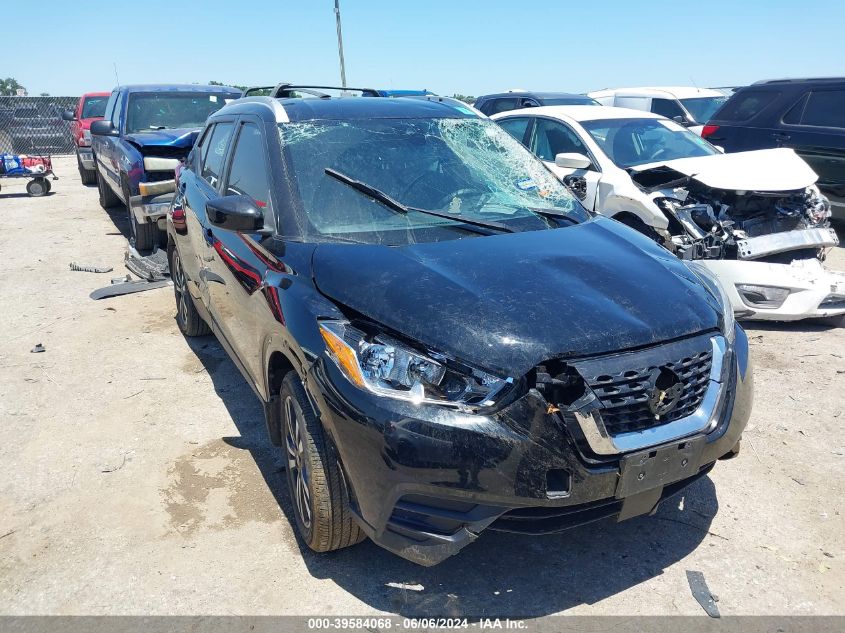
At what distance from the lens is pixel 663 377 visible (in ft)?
8.06

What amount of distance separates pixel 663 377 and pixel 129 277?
656 centimetres

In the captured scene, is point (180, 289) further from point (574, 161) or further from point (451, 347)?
point (451, 347)

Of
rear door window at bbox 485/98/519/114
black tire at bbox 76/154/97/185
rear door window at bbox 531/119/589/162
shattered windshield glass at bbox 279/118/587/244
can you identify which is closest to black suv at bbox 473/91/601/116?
rear door window at bbox 485/98/519/114

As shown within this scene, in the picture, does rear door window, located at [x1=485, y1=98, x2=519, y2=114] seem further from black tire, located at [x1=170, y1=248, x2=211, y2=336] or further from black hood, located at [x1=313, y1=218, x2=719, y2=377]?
black hood, located at [x1=313, y1=218, x2=719, y2=377]

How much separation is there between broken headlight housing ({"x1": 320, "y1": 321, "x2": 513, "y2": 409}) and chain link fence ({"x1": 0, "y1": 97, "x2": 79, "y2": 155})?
858 inches

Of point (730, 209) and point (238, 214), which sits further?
point (730, 209)

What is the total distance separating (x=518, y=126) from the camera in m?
8.00

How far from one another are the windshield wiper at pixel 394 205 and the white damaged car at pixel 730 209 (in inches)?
100.0

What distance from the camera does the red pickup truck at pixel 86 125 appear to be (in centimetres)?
1492

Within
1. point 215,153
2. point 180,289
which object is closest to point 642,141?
point 215,153

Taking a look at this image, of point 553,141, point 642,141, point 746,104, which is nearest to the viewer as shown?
point 642,141

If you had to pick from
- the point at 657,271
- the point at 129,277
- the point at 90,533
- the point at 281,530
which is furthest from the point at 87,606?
the point at 129,277

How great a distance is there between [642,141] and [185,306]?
479cm

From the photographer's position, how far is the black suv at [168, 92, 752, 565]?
7.59 ft
